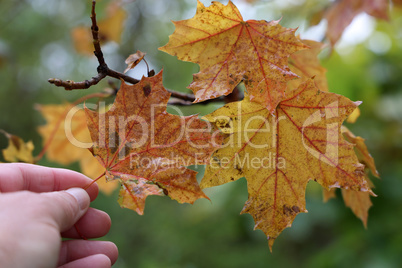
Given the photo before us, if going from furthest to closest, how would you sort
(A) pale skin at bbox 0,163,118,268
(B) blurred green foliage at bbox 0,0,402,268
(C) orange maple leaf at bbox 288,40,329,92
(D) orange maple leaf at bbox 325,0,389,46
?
(B) blurred green foliage at bbox 0,0,402,268, (D) orange maple leaf at bbox 325,0,389,46, (C) orange maple leaf at bbox 288,40,329,92, (A) pale skin at bbox 0,163,118,268

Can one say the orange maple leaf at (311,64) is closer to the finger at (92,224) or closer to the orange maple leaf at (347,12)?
the orange maple leaf at (347,12)

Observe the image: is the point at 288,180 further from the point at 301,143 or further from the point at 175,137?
the point at 175,137

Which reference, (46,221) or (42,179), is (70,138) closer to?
(42,179)

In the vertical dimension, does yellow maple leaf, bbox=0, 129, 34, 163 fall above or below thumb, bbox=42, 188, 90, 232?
above

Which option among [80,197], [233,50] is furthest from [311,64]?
[80,197]

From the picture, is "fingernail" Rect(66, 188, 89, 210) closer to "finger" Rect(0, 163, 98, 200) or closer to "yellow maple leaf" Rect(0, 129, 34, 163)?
"finger" Rect(0, 163, 98, 200)

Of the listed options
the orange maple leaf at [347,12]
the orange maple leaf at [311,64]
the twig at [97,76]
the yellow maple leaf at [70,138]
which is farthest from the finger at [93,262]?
the orange maple leaf at [347,12]

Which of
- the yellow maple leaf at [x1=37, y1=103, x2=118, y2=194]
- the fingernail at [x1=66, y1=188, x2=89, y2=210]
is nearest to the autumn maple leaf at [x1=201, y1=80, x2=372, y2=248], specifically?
the fingernail at [x1=66, y1=188, x2=89, y2=210]

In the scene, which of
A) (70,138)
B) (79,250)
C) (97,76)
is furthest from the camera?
(70,138)
